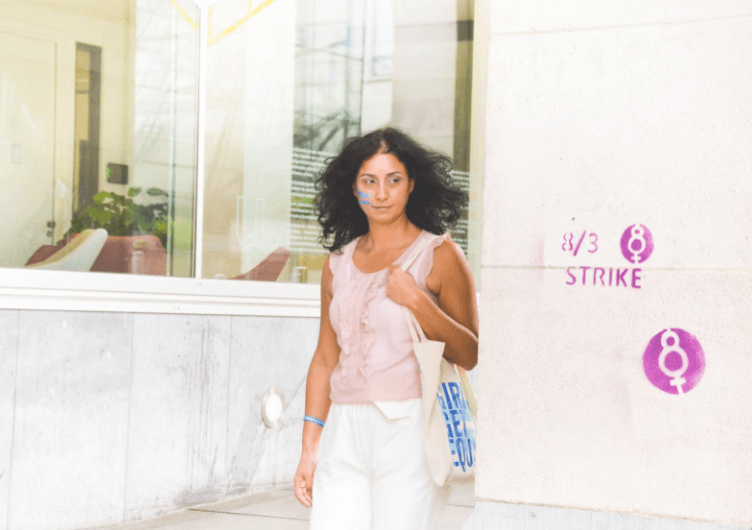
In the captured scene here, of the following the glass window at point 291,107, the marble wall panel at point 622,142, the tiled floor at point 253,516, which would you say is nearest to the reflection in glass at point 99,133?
the glass window at point 291,107

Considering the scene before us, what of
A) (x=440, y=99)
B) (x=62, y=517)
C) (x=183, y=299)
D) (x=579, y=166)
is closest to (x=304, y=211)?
(x=183, y=299)

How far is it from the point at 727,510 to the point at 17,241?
171 inches

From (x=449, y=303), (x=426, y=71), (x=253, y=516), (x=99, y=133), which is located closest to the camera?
(x=449, y=303)

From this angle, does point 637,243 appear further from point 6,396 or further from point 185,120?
point 185,120

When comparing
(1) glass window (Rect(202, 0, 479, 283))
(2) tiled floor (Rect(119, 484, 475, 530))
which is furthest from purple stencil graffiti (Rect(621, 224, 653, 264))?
(1) glass window (Rect(202, 0, 479, 283))

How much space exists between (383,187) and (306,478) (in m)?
0.98

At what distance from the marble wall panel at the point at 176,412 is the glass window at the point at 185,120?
1.56 feet

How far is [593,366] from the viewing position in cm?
296

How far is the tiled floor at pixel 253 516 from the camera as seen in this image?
5.91m

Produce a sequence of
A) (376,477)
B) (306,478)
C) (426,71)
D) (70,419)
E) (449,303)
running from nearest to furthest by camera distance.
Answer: (376,477) → (449,303) → (306,478) → (70,419) → (426,71)

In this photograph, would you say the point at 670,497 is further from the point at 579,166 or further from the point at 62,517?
the point at 62,517

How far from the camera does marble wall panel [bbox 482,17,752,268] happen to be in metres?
2.83

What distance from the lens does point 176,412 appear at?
6.41 metres

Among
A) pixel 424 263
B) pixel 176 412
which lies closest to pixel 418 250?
pixel 424 263
